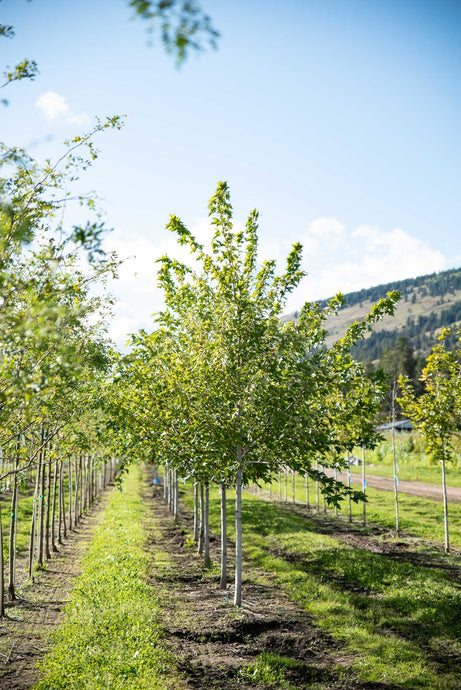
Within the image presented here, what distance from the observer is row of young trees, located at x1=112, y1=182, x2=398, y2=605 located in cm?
1084

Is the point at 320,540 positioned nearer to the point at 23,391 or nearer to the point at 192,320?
the point at 192,320

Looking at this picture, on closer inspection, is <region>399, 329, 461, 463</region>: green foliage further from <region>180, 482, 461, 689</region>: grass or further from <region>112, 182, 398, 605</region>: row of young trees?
<region>112, 182, 398, 605</region>: row of young trees

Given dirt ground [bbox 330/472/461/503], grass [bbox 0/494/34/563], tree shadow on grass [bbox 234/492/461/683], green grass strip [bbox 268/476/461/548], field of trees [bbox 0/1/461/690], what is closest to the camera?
field of trees [bbox 0/1/461/690]

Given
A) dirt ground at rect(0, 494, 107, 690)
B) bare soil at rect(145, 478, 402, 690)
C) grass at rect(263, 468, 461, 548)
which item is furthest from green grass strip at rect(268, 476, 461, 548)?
dirt ground at rect(0, 494, 107, 690)

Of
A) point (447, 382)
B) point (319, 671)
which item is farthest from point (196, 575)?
point (447, 382)

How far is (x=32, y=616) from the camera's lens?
439 inches

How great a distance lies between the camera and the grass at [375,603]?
8500 mm

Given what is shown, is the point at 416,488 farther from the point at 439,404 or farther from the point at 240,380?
the point at 240,380

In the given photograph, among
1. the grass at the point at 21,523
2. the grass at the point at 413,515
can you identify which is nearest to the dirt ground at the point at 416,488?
the grass at the point at 413,515

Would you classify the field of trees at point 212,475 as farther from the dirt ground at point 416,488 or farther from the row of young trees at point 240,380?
the dirt ground at point 416,488

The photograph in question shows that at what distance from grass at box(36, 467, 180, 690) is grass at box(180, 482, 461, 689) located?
1.76 metres

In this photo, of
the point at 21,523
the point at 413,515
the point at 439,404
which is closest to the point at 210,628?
the point at 439,404

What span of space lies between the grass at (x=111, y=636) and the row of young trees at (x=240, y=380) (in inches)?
101

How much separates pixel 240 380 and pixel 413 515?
61.5 ft
